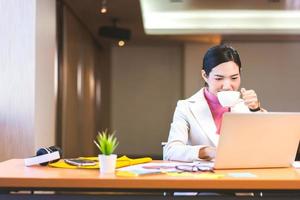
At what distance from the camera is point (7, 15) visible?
312 centimetres

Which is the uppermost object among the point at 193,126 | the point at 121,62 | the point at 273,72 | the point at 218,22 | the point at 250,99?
the point at 218,22

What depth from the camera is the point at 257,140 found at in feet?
4.65

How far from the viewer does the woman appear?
189 centimetres

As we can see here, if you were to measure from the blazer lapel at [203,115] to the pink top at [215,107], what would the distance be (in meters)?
0.02

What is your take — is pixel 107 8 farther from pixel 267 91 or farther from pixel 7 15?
pixel 267 91

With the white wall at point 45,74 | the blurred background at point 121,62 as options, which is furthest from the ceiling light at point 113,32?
the white wall at point 45,74

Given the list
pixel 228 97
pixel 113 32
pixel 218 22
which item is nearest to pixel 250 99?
pixel 228 97

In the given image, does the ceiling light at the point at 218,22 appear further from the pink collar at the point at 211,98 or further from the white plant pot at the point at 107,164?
the white plant pot at the point at 107,164

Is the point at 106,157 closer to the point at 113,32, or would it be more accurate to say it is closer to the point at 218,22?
the point at 113,32

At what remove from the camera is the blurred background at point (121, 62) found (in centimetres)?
327

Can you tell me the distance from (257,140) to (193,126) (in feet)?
1.74

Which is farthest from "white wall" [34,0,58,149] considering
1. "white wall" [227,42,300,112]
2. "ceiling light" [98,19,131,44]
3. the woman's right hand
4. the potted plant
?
"white wall" [227,42,300,112]

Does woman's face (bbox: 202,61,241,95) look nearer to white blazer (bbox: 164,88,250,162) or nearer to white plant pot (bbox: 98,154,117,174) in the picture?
white blazer (bbox: 164,88,250,162)

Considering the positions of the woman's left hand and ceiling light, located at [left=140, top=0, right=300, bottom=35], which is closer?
the woman's left hand
